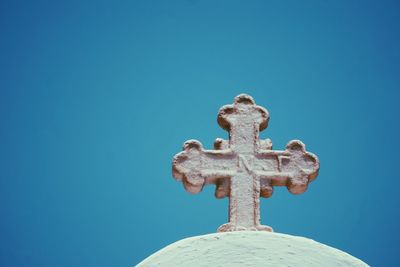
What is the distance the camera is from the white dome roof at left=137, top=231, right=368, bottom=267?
220 centimetres

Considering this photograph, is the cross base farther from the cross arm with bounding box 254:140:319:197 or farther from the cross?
the cross arm with bounding box 254:140:319:197

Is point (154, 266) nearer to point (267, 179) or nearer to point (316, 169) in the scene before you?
point (267, 179)

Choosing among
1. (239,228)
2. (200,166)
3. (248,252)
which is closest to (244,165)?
(200,166)

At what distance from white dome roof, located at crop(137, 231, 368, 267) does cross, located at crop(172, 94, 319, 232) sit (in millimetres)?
678

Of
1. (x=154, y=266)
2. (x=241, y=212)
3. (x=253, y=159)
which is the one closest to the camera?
(x=154, y=266)

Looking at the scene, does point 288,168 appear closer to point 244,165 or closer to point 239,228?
point 244,165

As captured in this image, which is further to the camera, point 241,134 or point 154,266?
point 241,134

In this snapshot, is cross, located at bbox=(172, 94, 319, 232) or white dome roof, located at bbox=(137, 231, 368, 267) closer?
white dome roof, located at bbox=(137, 231, 368, 267)

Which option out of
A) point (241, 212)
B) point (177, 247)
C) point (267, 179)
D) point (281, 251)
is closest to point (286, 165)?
point (267, 179)

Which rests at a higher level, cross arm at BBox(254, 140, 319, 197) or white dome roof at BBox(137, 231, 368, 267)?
cross arm at BBox(254, 140, 319, 197)

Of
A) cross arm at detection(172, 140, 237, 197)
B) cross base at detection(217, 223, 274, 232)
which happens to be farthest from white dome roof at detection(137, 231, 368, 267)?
cross arm at detection(172, 140, 237, 197)

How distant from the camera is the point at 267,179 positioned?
3.21 m

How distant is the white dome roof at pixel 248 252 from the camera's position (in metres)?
2.20

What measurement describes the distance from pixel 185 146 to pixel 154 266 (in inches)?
45.6
